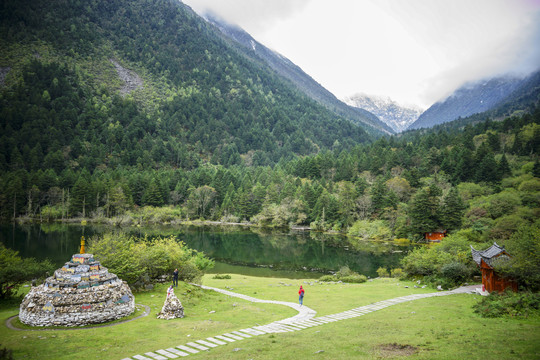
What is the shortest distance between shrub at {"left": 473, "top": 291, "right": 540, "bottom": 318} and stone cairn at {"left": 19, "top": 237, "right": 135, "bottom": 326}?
2238cm

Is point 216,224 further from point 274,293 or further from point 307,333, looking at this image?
point 307,333

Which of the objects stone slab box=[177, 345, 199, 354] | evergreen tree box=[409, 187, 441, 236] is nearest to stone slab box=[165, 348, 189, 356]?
stone slab box=[177, 345, 199, 354]

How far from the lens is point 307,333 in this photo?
18.4 m

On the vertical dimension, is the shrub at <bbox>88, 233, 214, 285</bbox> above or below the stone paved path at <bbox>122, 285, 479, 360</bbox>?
above

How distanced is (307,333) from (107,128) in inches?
7262

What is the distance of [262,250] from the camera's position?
234ft

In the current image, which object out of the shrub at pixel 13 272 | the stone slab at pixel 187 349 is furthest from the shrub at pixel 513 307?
the shrub at pixel 13 272

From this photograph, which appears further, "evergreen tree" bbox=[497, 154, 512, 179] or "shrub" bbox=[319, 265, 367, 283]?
"evergreen tree" bbox=[497, 154, 512, 179]

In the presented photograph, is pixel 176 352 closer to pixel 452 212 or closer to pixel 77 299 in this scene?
pixel 77 299

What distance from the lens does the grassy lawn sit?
47.2 ft

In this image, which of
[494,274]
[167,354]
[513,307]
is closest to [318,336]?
[167,354]

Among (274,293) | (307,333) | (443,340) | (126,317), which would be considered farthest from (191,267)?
(443,340)

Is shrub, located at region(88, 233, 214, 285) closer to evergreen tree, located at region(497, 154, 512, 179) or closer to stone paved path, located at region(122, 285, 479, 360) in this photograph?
stone paved path, located at region(122, 285, 479, 360)

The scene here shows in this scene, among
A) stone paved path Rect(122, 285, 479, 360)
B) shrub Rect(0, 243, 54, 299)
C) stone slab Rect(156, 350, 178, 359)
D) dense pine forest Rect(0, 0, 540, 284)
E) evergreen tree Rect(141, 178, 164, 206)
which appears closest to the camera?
stone slab Rect(156, 350, 178, 359)
